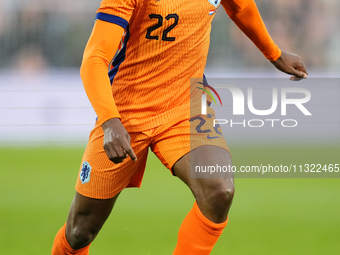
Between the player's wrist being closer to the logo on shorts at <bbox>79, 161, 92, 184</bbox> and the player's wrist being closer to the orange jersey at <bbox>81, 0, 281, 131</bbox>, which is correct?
the orange jersey at <bbox>81, 0, 281, 131</bbox>

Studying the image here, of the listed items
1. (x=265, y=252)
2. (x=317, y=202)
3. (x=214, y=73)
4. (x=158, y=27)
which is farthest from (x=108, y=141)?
(x=214, y=73)

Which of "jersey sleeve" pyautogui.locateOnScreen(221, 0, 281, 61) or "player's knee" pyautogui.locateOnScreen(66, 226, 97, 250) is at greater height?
"jersey sleeve" pyautogui.locateOnScreen(221, 0, 281, 61)

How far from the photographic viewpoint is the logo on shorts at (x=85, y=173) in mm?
2110

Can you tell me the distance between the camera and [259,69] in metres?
6.74

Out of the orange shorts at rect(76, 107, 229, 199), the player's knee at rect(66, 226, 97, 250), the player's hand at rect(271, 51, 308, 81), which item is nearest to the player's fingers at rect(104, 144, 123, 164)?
the orange shorts at rect(76, 107, 229, 199)

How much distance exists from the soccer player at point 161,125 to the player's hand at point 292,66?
590mm

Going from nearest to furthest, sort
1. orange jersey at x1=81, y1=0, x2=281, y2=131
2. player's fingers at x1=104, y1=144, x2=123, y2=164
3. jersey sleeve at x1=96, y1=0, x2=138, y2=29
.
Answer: player's fingers at x1=104, y1=144, x2=123, y2=164, jersey sleeve at x1=96, y1=0, x2=138, y2=29, orange jersey at x1=81, y1=0, x2=281, y2=131

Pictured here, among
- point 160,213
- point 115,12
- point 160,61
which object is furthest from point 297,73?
point 160,213

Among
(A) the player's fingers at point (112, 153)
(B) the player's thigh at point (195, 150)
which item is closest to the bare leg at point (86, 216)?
(B) the player's thigh at point (195, 150)

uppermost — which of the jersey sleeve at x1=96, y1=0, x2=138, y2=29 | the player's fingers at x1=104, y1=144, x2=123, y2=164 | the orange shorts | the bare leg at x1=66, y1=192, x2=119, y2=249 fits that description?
the jersey sleeve at x1=96, y1=0, x2=138, y2=29

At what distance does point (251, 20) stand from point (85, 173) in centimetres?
119

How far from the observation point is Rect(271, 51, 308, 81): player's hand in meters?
2.56

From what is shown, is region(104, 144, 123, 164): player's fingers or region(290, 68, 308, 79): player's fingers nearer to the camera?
region(104, 144, 123, 164): player's fingers

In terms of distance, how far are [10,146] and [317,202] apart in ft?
14.4
